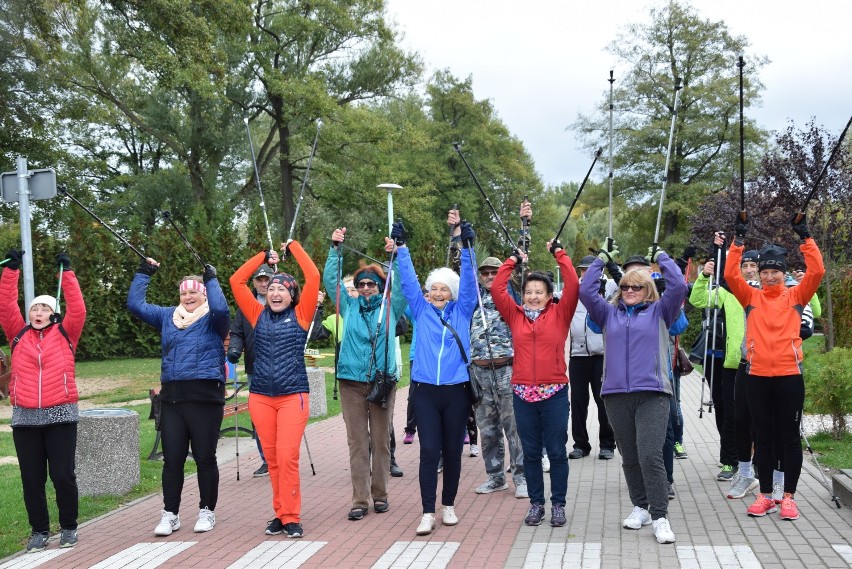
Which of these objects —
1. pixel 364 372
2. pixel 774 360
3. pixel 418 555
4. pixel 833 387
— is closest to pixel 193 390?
pixel 364 372

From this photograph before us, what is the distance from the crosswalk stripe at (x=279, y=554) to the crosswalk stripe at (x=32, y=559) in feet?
4.64

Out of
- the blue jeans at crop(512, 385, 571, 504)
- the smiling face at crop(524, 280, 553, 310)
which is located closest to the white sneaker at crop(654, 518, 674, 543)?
the blue jeans at crop(512, 385, 571, 504)

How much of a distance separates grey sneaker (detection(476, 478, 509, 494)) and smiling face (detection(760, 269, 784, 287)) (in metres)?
2.93

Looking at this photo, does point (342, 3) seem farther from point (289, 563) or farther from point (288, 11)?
point (289, 563)

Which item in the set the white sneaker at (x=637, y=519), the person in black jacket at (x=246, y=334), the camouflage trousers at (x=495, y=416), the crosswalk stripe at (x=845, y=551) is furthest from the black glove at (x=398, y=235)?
the crosswalk stripe at (x=845, y=551)

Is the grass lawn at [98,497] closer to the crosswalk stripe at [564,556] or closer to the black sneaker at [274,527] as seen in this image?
the black sneaker at [274,527]

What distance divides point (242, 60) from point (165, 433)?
29194mm

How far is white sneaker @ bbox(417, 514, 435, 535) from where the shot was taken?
21.0 ft

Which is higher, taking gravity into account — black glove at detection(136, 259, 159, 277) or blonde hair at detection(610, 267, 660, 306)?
black glove at detection(136, 259, 159, 277)

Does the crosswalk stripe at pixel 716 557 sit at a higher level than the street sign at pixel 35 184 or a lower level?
lower

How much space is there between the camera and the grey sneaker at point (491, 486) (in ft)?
25.9

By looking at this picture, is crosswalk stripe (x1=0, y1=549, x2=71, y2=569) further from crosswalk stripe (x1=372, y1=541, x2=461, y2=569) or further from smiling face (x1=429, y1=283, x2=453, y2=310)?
smiling face (x1=429, y1=283, x2=453, y2=310)

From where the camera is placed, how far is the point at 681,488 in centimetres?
780

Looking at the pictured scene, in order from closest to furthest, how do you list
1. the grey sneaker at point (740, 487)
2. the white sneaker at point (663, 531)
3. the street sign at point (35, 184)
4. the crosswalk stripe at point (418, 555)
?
1. the crosswalk stripe at point (418, 555)
2. the white sneaker at point (663, 531)
3. the grey sneaker at point (740, 487)
4. the street sign at point (35, 184)
